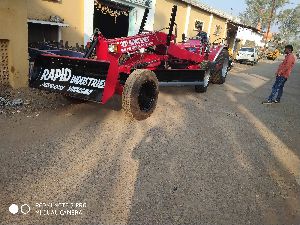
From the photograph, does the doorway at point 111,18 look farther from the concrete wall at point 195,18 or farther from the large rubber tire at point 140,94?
the large rubber tire at point 140,94

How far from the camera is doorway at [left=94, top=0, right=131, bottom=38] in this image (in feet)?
43.8

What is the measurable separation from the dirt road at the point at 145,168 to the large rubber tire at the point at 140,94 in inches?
10.4

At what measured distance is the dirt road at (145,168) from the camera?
10.1 ft

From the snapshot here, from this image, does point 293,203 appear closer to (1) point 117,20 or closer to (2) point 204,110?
(2) point 204,110

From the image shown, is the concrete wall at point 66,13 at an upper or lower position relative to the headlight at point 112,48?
upper

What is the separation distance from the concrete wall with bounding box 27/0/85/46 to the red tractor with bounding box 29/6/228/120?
5.35 m

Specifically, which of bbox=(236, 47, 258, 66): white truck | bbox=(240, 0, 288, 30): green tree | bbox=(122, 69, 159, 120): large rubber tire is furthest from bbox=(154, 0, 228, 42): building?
bbox=(240, 0, 288, 30): green tree

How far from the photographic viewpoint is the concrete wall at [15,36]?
21.1 feet

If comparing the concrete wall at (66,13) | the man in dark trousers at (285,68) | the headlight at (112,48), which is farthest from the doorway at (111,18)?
the man in dark trousers at (285,68)

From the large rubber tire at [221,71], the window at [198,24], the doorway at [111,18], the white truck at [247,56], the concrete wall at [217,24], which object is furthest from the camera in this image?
the white truck at [247,56]

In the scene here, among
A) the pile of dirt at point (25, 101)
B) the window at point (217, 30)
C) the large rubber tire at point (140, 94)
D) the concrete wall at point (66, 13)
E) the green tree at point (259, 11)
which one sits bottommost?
the pile of dirt at point (25, 101)

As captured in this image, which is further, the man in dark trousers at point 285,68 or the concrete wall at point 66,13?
the concrete wall at point 66,13

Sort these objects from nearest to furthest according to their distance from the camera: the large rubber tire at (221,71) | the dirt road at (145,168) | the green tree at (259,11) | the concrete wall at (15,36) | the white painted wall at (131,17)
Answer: the dirt road at (145,168)
the concrete wall at (15,36)
the large rubber tire at (221,71)
the white painted wall at (131,17)
the green tree at (259,11)

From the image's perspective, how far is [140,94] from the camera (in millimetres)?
5672
